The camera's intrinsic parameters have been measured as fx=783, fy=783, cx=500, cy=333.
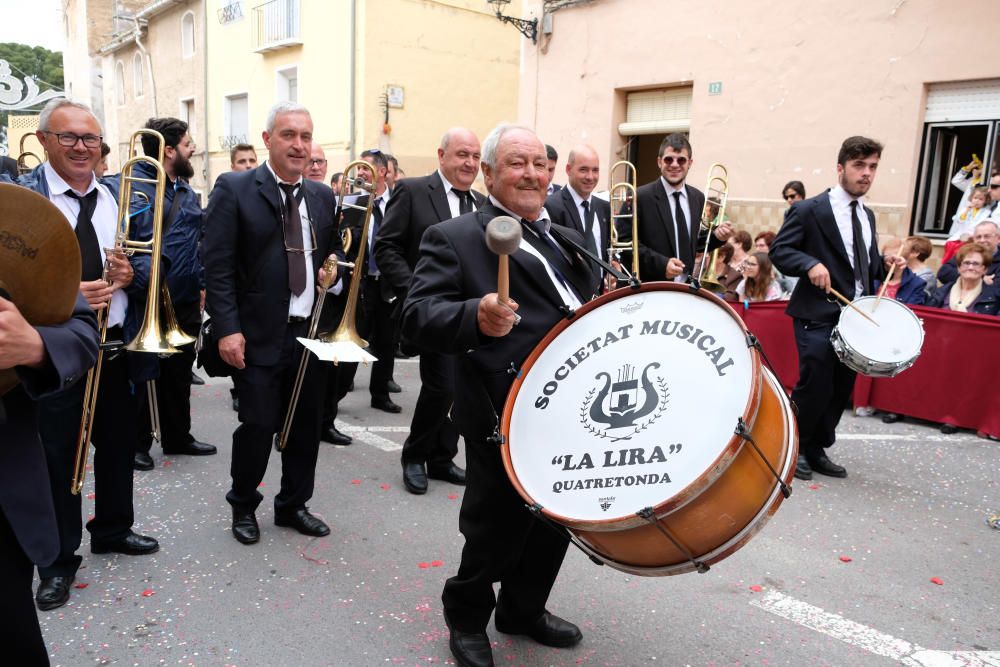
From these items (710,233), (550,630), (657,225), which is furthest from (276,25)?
(550,630)

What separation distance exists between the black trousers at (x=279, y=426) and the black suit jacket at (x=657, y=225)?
2676 mm

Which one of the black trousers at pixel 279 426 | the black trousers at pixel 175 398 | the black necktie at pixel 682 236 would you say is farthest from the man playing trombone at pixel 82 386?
the black necktie at pixel 682 236

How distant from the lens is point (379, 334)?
664 centimetres

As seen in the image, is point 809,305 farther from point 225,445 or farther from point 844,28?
point 844,28

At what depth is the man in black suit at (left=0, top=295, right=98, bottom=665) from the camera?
1734 millimetres

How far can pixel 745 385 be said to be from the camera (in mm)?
2109

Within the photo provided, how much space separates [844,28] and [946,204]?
7.67 ft

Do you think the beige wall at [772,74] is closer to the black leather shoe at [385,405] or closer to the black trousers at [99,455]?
the black leather shoe at [385,405]

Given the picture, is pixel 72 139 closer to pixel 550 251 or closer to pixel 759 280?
pixel 550 251

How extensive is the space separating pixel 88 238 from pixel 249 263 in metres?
0.68

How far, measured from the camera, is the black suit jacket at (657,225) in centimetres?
564

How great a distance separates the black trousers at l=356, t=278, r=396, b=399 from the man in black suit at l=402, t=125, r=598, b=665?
12.6 ft

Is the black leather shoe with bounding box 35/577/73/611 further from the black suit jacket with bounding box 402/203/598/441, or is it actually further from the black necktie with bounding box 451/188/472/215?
the black necktie with bounding box 451/188/472/215

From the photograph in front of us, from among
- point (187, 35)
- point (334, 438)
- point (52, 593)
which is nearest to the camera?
point (52, 593)
